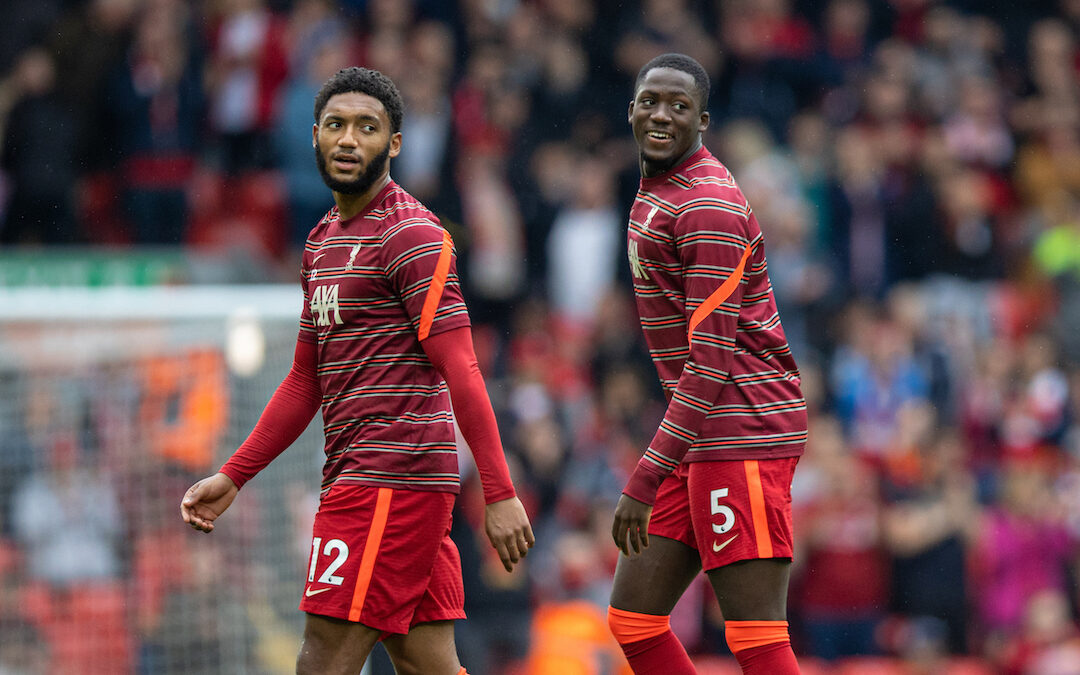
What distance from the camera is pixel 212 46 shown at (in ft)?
42.2

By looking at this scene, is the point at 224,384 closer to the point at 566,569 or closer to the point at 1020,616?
the point at 566,569

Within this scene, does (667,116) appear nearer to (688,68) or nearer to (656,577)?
(688,68)

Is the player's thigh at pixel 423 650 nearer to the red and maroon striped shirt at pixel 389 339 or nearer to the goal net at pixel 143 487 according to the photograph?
the red and maroon striped shirt at pixel 389 339

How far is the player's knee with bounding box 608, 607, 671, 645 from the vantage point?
16.6 ft

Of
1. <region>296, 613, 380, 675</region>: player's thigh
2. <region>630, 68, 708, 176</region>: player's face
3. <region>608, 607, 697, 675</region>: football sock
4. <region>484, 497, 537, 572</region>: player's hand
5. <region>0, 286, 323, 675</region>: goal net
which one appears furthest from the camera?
<region>0, 286, 323, 675</region>: goal net

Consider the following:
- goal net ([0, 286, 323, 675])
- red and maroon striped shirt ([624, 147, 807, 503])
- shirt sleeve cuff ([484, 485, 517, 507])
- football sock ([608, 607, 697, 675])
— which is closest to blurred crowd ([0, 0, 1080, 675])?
goal net ([0, 286, 323, 675])

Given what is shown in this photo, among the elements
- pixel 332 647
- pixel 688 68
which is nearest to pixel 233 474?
pixel 332 647

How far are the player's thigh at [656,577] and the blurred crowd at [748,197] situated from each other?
4.48 meters

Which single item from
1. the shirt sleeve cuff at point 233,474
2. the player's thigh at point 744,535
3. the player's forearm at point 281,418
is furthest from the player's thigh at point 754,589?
the shirt sleeve cuff at point 233,474

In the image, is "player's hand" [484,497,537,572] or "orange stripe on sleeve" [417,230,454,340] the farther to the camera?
"orange stripe on sleeve" [417,230,454,340]

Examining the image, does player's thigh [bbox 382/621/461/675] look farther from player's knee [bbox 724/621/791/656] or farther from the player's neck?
the player's neck

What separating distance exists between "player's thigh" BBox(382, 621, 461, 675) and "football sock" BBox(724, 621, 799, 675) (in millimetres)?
909

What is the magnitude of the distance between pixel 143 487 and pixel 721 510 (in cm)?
444

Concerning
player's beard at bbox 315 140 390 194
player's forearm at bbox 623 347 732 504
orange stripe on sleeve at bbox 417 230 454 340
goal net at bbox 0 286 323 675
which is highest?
player's beard at bbox 315 140 390 194
